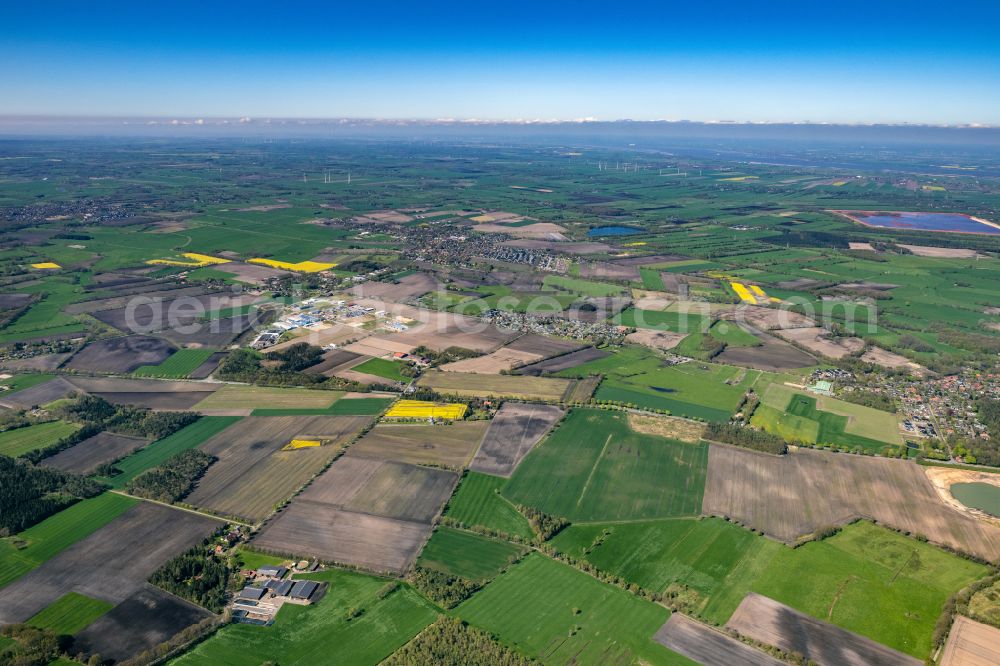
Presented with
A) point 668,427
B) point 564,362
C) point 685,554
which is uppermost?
point 564,362

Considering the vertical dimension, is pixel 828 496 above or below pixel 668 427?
below

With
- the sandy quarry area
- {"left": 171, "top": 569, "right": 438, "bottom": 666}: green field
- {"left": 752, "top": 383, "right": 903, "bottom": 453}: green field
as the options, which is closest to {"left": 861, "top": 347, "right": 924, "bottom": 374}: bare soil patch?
{"left": 752, "top": 383, "right": 903, "bottom": 453}: green field

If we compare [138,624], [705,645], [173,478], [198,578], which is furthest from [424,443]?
[705,645]

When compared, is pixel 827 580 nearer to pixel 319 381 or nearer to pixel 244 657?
pixel 244 657

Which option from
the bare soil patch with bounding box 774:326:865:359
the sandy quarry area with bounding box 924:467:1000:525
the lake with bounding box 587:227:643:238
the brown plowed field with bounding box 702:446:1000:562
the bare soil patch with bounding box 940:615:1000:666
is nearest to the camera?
the bare soil patch with bounding box 940:615:1000:666

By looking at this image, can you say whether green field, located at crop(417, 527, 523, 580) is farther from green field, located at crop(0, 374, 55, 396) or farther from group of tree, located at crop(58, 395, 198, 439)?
green field, located at crop(0, 374, 55, 396)

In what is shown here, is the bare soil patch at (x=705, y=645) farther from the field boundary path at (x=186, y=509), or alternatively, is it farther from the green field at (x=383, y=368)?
the green field at (x=383, y=368)

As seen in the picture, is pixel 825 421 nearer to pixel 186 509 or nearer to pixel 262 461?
pixel 262 461
